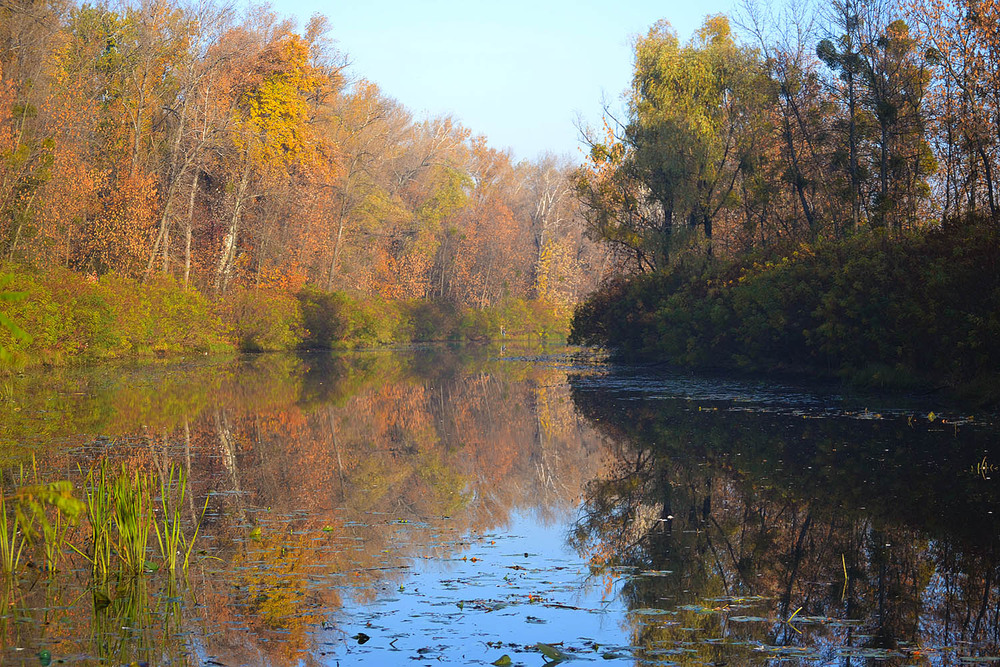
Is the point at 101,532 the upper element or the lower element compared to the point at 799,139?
lower

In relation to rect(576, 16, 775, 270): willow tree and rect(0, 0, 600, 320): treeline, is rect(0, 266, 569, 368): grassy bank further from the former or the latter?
rect(576, 16, 775, 270): willow tree

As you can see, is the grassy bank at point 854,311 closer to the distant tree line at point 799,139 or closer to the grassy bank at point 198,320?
the distant tree line at point 799,139

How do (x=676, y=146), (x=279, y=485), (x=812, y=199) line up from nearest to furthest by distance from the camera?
(x=279, y=485) < (x=812, y=199) < (x=676, y=146)

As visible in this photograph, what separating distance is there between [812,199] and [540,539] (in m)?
24.8

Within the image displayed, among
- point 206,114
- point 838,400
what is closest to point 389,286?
point 206,114

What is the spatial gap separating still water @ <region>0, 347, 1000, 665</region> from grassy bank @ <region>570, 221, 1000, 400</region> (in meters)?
1.44

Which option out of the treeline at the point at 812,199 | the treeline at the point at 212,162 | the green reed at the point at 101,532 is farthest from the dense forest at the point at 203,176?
the treeline at the point at 812,199

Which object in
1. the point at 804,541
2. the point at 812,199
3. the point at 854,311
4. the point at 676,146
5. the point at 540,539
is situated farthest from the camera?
the point at 676,146

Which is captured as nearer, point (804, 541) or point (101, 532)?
point (101, 532)

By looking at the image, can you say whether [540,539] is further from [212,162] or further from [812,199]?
[212,162]

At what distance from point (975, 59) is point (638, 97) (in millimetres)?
17413

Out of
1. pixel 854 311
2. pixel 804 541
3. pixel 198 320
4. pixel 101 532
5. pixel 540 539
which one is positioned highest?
pixel 854 311

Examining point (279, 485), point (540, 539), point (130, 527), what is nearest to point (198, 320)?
point (279, 485)

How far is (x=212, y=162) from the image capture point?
43.8 metres
